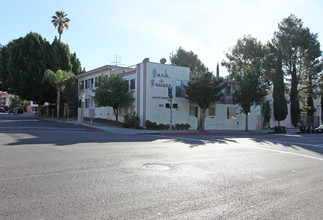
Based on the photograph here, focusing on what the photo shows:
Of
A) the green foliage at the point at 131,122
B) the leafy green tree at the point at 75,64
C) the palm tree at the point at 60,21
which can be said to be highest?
the palm tree at the point at 60,21

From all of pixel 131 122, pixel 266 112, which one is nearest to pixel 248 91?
pixel 266 112

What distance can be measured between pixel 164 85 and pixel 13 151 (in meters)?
20.9

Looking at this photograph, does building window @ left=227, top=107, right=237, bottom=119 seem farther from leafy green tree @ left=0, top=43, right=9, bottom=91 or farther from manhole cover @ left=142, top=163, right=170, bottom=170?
leafy green tree @ left=0, top=43, right=9, bottom=91

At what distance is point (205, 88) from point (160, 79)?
522 centimetres

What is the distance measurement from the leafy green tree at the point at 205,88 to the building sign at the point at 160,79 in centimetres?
296

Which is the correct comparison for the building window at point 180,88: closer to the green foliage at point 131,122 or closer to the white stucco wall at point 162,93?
the white stucco wall at point 162,93

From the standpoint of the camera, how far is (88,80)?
129 ft

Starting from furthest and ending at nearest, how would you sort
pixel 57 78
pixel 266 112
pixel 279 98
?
pixel 266 112
pixel 279 98
pixel 57 78

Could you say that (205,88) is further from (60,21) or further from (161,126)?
(60,21)

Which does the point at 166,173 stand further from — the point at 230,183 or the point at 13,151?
the point at 13,151

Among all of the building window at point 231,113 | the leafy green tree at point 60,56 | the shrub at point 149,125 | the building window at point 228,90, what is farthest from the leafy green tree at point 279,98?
the leafy green tree at point 60,56

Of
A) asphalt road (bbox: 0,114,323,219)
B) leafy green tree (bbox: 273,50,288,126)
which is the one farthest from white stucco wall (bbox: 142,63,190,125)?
asphalt road (bbox: 0,114,323,219)

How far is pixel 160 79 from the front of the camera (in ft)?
94.4

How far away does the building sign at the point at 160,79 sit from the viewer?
2835 centimetres
